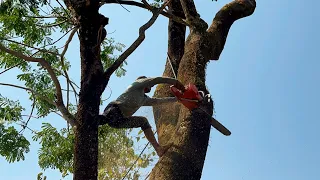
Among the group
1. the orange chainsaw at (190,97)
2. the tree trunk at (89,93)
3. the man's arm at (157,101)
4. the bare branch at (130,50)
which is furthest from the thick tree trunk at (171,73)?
the tree trunk at (89,93)

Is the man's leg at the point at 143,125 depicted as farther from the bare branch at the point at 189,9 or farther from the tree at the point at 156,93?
the bare branch at the point at 189,9

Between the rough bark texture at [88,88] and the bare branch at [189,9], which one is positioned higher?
the bare branch at [189,9]

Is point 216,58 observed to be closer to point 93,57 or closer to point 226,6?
point 226,6

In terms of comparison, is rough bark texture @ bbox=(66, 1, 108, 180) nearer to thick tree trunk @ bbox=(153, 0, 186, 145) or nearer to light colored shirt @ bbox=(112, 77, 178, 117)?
light colored shirt @ bbox=(112, 77, 178, 117)

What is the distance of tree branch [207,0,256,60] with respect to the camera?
632 centimetres

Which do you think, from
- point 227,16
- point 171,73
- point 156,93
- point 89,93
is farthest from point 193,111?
point 227,16

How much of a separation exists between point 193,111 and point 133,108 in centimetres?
61

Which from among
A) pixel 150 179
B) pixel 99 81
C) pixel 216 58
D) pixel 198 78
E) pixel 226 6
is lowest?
pixel 150 179

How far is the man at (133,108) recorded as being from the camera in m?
4.61

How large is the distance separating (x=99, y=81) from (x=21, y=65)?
10.1ft

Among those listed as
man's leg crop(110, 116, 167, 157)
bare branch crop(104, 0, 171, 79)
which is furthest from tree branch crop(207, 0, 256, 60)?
man's leg crop(110, 116, 167, 157)

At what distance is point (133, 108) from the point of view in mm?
4715

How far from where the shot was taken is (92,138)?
13.0ft

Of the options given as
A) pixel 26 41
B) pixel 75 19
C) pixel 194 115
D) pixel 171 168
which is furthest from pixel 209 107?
pixel 26 41
